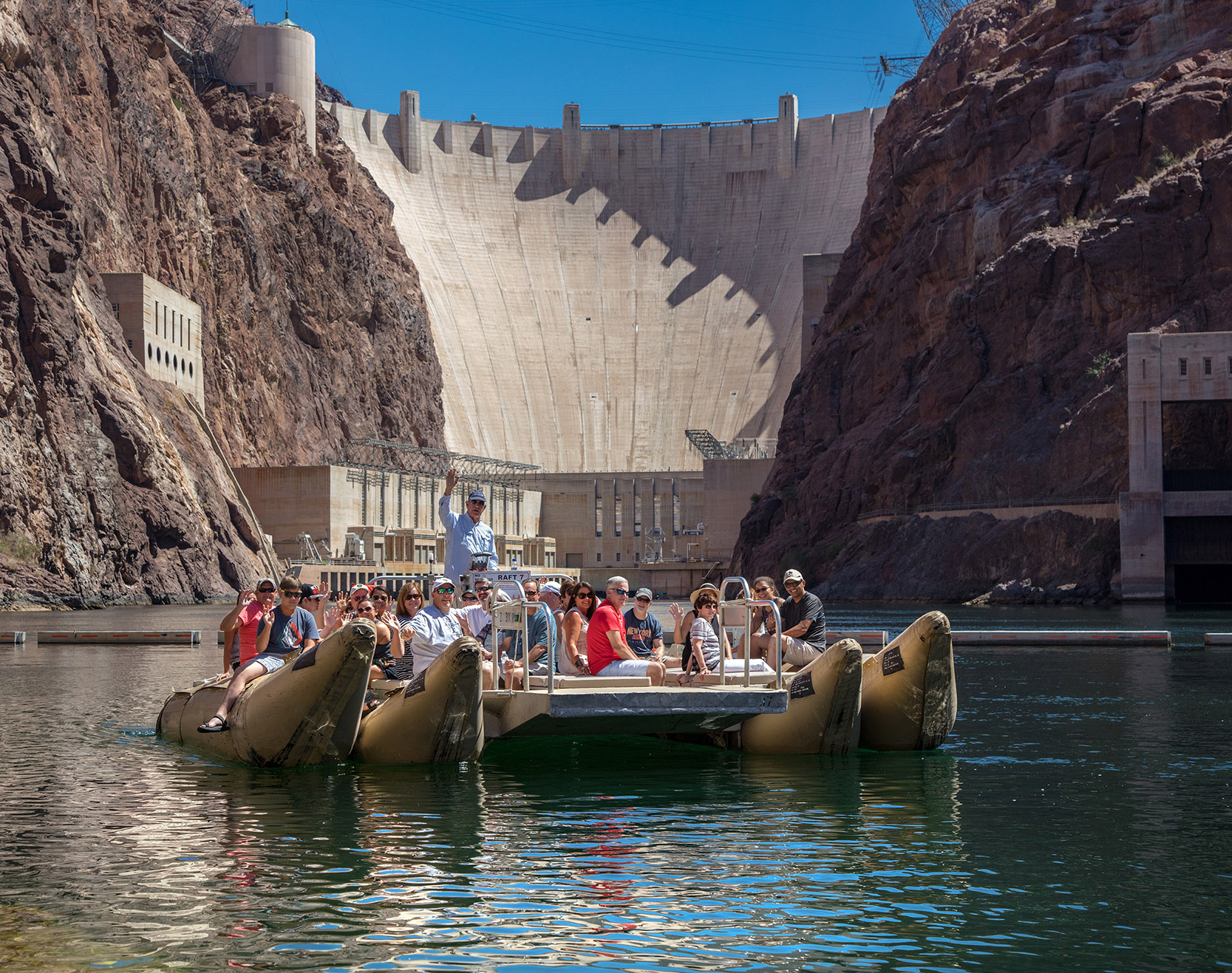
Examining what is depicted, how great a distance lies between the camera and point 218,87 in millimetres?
118375

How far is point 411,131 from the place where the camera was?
5714 inches

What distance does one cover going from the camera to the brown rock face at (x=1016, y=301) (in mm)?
67625

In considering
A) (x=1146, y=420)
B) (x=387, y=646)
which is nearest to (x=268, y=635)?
(x=387, y=646)

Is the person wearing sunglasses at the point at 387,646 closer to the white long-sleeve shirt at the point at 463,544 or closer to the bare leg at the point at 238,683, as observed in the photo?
the white long-sleeve shirt at the point at 463,544

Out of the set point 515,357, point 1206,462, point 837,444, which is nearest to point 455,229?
point 515,357

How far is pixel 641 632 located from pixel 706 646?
2.80 ft

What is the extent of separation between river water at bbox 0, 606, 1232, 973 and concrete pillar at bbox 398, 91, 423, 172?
5111 inches

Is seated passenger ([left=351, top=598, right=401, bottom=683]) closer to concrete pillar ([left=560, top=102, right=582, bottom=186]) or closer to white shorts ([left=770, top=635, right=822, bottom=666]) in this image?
white shorts ([left=770, top=635, right=822, bottom=666])

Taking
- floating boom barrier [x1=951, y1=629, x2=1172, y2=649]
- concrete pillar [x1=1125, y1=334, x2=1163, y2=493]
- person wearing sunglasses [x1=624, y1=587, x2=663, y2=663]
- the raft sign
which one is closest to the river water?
person wearing sunglasses [x1=624, y1=587, x2=663, y2=663]

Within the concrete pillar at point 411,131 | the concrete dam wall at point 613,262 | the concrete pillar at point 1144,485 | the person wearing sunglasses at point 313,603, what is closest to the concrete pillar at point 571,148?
the concrete dam wall at point 613,262

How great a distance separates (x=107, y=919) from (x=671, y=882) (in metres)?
3.82

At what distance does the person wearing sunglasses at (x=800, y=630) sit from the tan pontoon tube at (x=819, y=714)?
1.00 m

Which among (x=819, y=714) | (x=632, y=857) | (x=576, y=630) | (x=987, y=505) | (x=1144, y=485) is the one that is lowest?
(x=632, y=857)

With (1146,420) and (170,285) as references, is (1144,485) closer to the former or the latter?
(1146,420)
